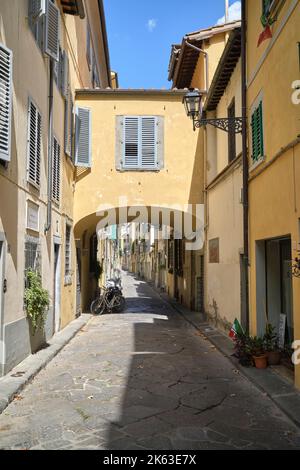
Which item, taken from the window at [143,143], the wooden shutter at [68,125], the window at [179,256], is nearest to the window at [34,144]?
the wooden shutter at [68,125]

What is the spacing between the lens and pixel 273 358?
7805 millimetres

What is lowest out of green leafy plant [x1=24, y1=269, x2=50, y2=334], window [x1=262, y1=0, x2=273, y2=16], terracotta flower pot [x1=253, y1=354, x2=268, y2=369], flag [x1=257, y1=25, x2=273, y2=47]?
terracotta flower pot [x1=253, y1=354, x2=268, y2=369]

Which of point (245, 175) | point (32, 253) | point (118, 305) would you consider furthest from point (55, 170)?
point (118, 305)

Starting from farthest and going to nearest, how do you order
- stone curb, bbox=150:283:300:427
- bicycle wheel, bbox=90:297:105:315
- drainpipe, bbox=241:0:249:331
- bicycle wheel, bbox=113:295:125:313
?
bicycle wheel, bbox=113:295:125:313
bicycle wheel, bbox=90:297:105:315
drainpipe, bbox=241:0:249:331
stone curb, bbox=150:283:300:427

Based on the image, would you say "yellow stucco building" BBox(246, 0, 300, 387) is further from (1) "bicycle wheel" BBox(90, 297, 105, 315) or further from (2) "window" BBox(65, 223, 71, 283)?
(1) "bicycle wheel" BBox(90, 297, 105, 315)

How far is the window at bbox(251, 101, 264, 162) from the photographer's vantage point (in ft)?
27.4

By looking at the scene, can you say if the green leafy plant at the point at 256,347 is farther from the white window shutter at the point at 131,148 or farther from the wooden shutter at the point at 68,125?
the white window shutter at the point at 131,148

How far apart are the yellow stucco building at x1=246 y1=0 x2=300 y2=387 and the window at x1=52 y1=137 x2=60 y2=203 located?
483cm

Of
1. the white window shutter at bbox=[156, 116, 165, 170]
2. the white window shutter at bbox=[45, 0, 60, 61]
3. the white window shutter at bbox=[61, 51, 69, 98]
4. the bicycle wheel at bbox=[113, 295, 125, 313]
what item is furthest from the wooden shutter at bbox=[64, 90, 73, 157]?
the bicycle wheel at bbox=[113, 295, 125, 313]

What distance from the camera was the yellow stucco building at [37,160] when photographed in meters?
7.28

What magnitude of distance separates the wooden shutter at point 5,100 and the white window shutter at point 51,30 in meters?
3.09

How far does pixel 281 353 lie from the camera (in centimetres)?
806

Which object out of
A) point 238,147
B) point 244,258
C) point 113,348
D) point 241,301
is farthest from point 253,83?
point 113,348
